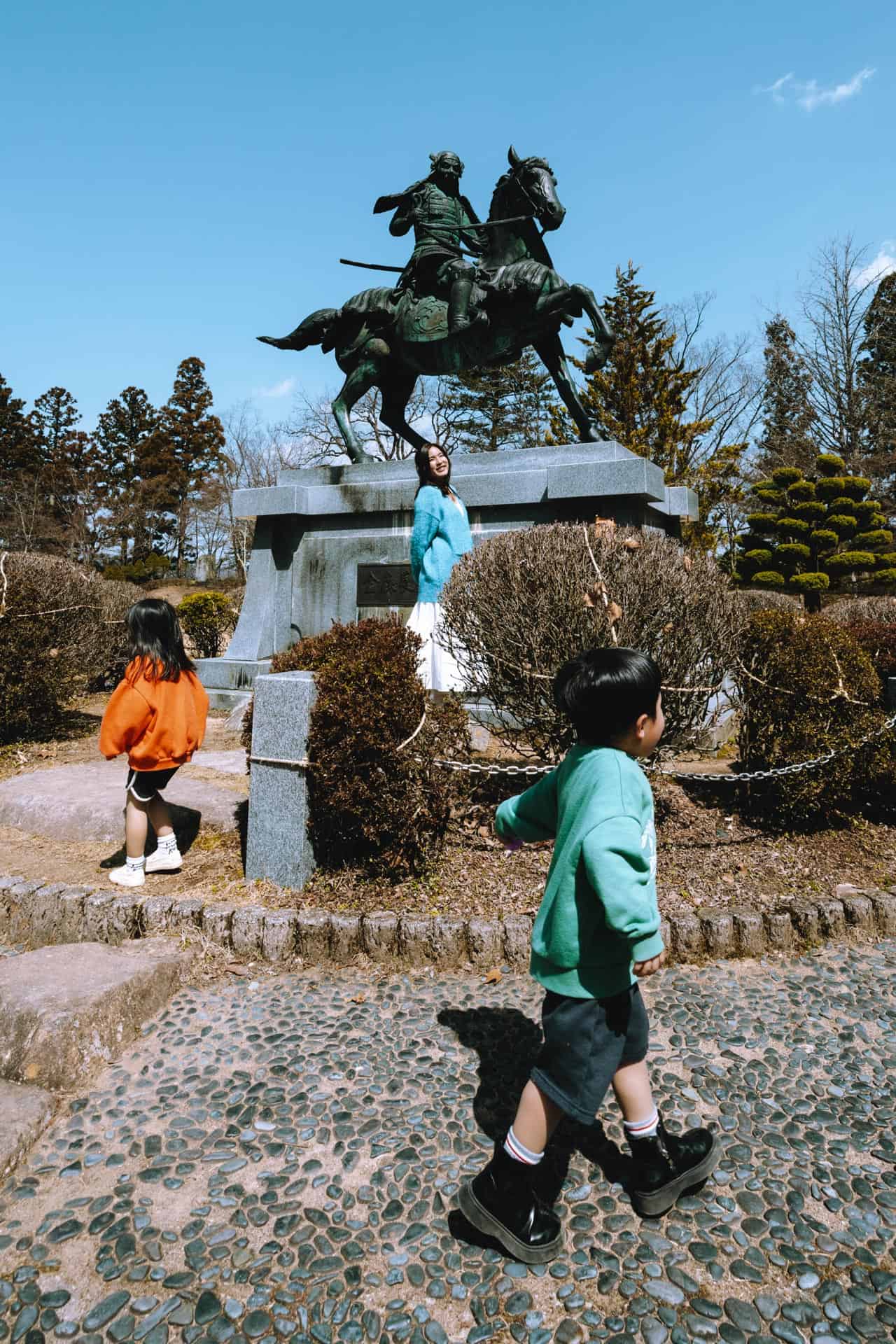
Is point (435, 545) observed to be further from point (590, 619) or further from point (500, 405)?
point (500, 405)

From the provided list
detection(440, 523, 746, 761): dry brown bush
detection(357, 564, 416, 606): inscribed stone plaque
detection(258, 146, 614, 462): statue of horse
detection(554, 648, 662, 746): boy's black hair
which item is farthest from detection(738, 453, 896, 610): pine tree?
detection(554, 648, 662, 746): boy's black hair

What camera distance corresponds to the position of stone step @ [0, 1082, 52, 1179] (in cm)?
219

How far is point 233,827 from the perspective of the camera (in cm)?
494

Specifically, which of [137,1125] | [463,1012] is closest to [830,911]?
[463,1012]

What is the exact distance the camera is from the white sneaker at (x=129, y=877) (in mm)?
4094

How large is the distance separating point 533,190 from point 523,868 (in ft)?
24.0

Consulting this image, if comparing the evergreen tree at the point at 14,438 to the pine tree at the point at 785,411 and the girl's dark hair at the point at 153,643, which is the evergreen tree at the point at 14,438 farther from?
the girl's dark hair at the point at 153,643

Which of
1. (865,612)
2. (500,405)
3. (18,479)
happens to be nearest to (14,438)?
(18,479)

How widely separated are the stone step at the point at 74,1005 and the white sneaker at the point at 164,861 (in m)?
0.97

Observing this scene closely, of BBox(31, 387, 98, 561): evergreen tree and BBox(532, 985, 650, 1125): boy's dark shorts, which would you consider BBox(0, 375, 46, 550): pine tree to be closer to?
BBox(31, 387, 98, 561): evergreen tree

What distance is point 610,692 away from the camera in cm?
199

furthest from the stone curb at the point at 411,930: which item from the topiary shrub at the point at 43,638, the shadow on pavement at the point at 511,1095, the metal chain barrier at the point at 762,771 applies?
the topiary shrub at the point at 43,638

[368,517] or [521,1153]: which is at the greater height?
[368,517]

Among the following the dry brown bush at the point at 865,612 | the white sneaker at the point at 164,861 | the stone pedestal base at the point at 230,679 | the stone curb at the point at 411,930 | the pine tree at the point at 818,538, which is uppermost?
the pine tree at the point at 818,538
